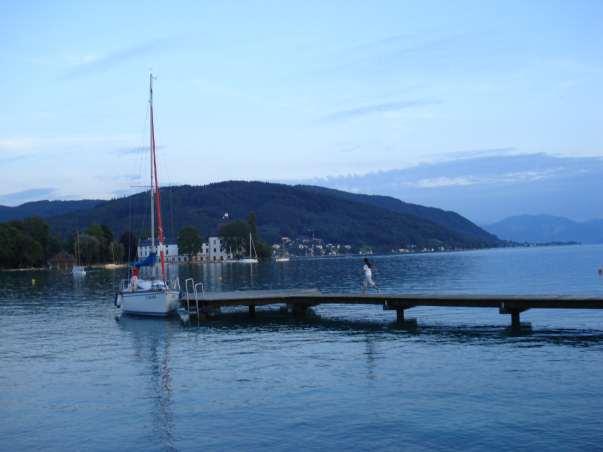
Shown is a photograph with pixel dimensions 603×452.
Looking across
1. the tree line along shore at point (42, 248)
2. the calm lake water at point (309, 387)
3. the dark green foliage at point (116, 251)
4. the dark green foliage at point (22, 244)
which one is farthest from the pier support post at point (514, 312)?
the dark green foliage at point (116, 251)

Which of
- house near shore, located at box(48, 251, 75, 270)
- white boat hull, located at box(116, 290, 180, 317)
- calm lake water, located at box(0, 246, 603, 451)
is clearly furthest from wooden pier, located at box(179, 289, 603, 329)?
house near shore, located at box(48, 251, 75, 270)

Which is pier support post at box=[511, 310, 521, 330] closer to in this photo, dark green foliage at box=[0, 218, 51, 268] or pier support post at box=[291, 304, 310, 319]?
pier support post at box=[291, 304, 310, 319]

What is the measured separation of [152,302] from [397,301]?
16380mm

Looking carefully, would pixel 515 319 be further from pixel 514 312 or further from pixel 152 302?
pixel 152 302

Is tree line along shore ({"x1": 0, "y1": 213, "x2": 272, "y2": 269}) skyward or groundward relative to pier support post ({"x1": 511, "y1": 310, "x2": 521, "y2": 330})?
skyward

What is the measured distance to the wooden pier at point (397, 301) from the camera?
34.7 metres

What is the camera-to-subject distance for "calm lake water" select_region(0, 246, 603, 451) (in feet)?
57.1

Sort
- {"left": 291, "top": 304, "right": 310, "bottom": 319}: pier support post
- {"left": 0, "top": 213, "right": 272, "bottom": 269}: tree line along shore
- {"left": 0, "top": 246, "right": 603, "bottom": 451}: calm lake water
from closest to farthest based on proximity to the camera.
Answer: {"left": 0, "top": 246, "right": 603, "bottom": 451}: calm lake water, {"left": 291, "top": 304, "right": 310, "bottom": 319}: pier support post, {"left": 0, "top": 213, "right": 272, "bottom": 269}: tree line along shore

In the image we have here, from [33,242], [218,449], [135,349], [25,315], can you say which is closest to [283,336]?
[135,349]

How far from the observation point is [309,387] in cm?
2247

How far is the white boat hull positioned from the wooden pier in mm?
847

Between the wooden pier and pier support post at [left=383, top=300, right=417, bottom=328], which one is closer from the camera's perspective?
the wooden pier

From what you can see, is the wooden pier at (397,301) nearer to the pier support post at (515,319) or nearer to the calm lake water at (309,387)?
the pier support post at (515,319)

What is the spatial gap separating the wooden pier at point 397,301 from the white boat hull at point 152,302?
847 millimetres
